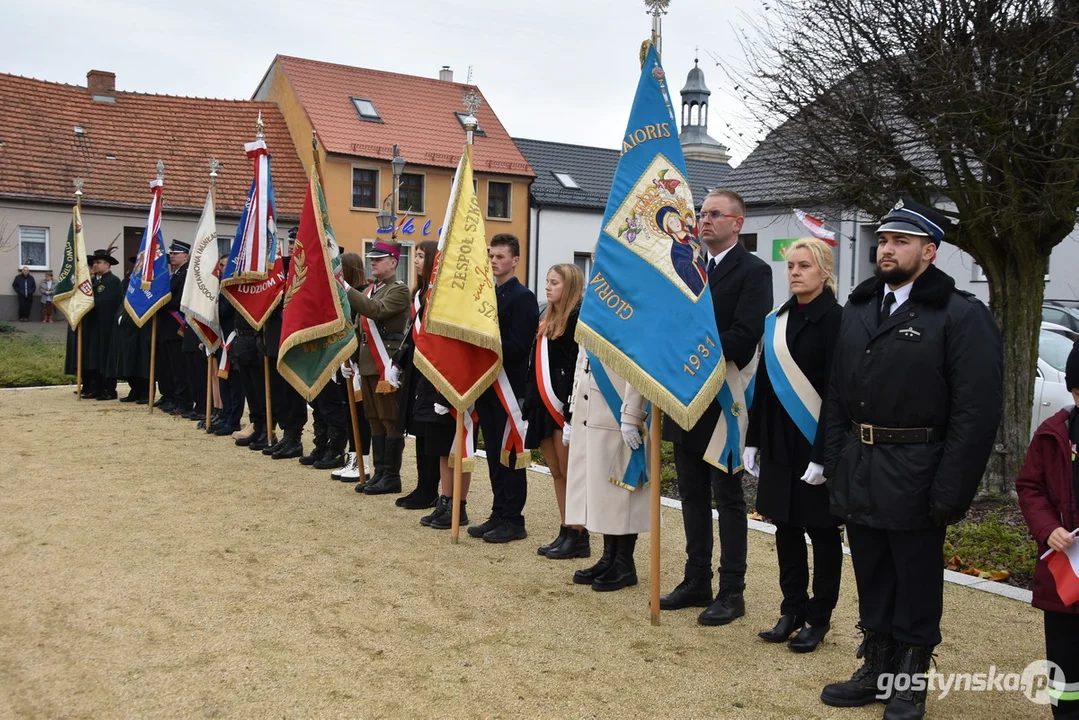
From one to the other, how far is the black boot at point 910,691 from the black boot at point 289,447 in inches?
274

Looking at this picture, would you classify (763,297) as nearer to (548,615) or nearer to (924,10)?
(548,615)

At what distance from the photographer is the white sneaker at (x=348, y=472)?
8.73 m

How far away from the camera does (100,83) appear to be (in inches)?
1318

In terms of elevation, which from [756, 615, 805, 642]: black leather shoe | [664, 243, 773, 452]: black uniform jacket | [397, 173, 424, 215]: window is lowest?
[756, 615, 805, 642]: black leather shoe

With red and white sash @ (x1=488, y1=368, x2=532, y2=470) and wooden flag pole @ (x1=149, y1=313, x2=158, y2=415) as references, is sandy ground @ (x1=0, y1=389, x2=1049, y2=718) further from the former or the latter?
wooden flag pole @ (x1=149, y1=313, x2=158, y2=415)

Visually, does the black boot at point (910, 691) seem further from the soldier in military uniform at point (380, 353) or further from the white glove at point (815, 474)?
the soldier in military uniform at point (380, 353)

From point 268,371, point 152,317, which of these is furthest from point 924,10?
point 152,317

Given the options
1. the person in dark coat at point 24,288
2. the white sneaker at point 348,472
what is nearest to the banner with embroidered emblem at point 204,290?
the white sneaker at point 348,472

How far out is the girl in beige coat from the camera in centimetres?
560

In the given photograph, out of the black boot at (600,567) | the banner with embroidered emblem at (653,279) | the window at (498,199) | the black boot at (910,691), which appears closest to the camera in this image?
the black boot at (910,691)

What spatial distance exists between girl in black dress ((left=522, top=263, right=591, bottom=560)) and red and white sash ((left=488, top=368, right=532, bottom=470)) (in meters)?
0.13

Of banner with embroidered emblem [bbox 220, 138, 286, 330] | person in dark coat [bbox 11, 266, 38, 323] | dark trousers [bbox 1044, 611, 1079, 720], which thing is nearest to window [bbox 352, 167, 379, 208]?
person in dark coat [bbox 11, 266, 38, 323]

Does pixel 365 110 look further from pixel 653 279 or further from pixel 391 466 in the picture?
pixel 653 279

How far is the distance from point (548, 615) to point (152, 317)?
916 cm
